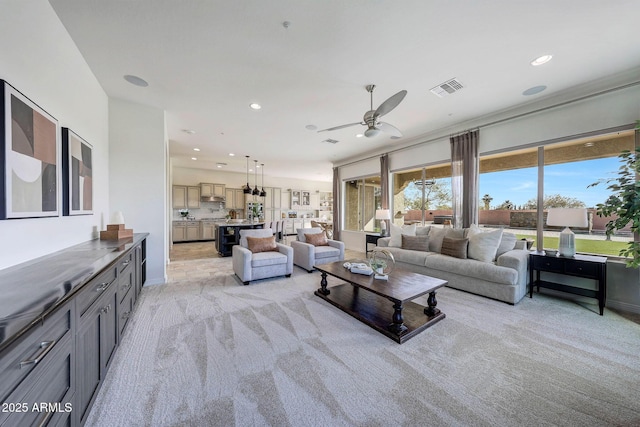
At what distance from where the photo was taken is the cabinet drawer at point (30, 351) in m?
0.72

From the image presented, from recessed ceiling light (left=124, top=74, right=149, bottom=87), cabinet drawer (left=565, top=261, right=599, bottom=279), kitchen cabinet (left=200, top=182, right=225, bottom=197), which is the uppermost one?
recessed ceiling light (left=124, top=74, right=149, bottom=87)

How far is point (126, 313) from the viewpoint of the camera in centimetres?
230

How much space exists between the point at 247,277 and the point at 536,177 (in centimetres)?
519

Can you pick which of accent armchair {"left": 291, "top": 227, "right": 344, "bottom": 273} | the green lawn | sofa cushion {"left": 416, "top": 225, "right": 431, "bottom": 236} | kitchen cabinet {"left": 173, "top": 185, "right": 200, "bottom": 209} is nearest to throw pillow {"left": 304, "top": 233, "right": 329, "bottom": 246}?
accent armchair {"left": 291, "top": 227, "right": 344, "bottom": 273}

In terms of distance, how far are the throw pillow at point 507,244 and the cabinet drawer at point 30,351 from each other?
482 cm

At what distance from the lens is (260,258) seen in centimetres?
392

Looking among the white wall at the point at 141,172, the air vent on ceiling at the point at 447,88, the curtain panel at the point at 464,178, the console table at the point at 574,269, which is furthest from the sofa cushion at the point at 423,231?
the white wall at the point at 141,172

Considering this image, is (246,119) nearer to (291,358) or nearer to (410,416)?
(291,358)

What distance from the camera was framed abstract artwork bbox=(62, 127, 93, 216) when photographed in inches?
85.0

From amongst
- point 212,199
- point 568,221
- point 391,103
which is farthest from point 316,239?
point 212,199

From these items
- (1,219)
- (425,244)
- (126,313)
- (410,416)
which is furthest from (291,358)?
(425,244)

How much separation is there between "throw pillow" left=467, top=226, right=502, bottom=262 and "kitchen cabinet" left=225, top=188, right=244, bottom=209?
28.9ft

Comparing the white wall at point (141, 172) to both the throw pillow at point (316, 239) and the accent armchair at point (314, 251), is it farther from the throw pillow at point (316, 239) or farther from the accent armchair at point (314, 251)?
the throw pillow at point (316, 239)

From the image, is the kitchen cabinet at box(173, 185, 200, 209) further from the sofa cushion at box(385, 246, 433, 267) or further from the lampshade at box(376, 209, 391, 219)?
A: the sofa cushion at box(385, 246, 433, 267)
